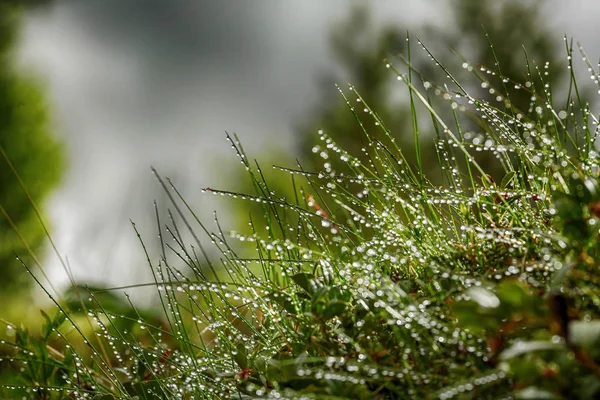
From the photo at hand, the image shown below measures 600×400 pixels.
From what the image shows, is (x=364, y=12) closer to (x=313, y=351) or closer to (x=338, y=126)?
(x=338, y=126)

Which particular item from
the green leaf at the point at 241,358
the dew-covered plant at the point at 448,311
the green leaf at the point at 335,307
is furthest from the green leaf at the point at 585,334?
the green leaf at the point at 241,358

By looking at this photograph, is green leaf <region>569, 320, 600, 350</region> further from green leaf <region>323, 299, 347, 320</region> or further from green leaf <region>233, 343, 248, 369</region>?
green leaf <region>233, 343, 248, 369</region>

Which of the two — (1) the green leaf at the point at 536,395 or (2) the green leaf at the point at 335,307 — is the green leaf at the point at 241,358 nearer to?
(2) the green leaf at the point at 335,307

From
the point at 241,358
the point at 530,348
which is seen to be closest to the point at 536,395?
the point at 530,348

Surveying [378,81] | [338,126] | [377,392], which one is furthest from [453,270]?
[378,81]

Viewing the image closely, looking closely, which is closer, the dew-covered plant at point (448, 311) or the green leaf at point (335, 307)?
the dew-covered plant at point (448, 311)
